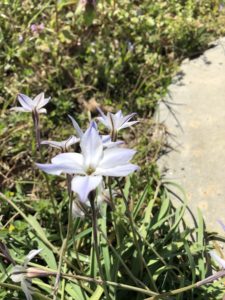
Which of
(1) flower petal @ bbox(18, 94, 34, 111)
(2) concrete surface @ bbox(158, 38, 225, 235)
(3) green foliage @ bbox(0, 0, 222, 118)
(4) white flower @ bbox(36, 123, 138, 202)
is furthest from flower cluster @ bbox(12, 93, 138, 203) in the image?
(3) green foliage @ bbox(0, 0, 222, 118)

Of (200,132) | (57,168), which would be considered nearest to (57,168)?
(57,168)

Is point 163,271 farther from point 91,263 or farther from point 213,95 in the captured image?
point 213,95

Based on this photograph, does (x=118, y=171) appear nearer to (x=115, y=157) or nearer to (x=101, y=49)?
(x=115, y=157)

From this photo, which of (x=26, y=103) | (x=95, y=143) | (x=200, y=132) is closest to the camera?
(x=95, y=143)

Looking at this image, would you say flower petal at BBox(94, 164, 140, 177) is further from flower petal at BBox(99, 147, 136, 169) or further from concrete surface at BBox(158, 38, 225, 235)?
concrete surface at BBox(158, 38, 225, 235)

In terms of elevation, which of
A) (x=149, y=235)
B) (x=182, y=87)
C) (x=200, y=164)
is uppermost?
(x=182, y=87)

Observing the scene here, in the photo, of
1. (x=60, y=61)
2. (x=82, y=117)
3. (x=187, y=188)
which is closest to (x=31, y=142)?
(x=82, y=117)

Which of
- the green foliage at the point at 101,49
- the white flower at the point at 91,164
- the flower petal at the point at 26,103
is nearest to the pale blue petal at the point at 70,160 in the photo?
the white flower at the point at 91,164
